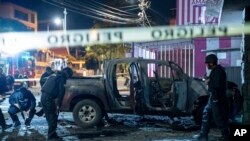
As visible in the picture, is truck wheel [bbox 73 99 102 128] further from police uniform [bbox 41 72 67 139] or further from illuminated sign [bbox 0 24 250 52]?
illuminated sign [bbox 0 24 250 52]

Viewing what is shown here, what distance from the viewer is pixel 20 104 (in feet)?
34.2

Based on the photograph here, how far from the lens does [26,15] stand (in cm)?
4491

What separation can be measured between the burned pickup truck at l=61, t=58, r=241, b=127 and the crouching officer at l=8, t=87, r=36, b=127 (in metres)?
0.99

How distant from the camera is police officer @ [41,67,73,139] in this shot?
8.53 meters

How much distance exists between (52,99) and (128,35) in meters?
24.9

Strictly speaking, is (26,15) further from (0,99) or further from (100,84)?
(100,84)

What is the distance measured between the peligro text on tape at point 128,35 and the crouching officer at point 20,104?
571 centimetres

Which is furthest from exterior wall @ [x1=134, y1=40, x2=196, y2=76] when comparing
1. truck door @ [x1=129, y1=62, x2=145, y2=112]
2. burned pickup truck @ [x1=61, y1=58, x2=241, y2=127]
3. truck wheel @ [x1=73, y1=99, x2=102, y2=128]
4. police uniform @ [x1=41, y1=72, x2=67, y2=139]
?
police uniform @ [x1=41, y1=72, x2=67, y2=139]

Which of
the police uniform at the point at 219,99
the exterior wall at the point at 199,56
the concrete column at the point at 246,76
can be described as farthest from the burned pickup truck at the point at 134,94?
the exterior wall at the point at 199,56

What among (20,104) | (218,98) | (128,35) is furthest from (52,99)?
(128,35)

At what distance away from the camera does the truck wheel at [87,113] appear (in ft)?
32.8

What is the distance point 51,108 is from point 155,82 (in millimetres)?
3116

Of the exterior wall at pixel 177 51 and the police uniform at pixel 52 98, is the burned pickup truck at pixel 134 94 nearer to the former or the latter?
the police uniform at pixel 52 98

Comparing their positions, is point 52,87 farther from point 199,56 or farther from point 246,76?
point 199,56
